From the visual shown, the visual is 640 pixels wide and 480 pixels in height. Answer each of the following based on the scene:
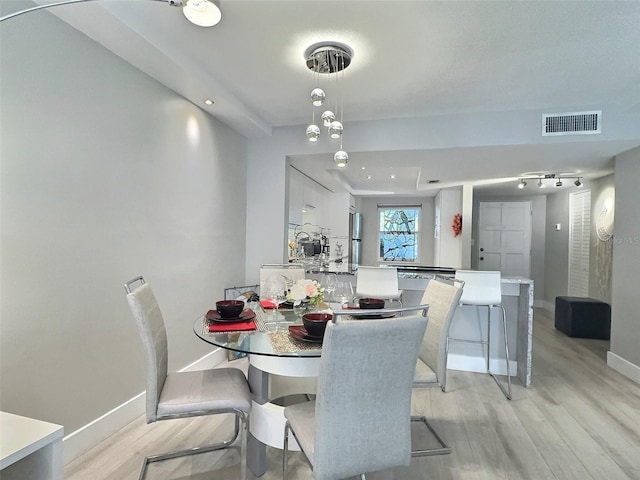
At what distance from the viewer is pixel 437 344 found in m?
1.93

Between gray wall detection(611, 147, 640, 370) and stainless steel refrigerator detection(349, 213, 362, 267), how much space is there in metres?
4.37

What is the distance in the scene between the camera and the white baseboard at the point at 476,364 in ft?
10.7

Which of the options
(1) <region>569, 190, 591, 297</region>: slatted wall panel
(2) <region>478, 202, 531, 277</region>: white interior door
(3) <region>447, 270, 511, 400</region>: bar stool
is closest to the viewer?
(3) <region>447, 270, 511, 400</region>: bar stool

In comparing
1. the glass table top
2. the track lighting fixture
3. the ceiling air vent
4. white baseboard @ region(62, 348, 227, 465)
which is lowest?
white baseboard @ region(62, 348, 227, 465)

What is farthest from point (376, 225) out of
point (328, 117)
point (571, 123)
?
point (328, 117)

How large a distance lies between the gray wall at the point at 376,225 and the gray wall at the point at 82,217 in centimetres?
613

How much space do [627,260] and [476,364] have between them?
1750mm

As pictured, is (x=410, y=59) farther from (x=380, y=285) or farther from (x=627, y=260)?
(x=627, y=260)

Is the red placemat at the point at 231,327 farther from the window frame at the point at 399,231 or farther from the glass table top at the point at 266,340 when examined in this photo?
the window frame at the point at 399,231

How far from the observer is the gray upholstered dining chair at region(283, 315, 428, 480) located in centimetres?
110

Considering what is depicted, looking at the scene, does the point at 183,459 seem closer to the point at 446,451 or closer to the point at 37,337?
the point at 37,337

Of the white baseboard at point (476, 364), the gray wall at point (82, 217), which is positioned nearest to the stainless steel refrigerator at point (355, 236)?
the white baseboard at point (476, 364)

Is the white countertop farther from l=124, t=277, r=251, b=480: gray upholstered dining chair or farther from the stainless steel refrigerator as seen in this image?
the stainless steel refrigerator

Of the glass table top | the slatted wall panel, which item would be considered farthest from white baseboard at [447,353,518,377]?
the slatted wall panel
